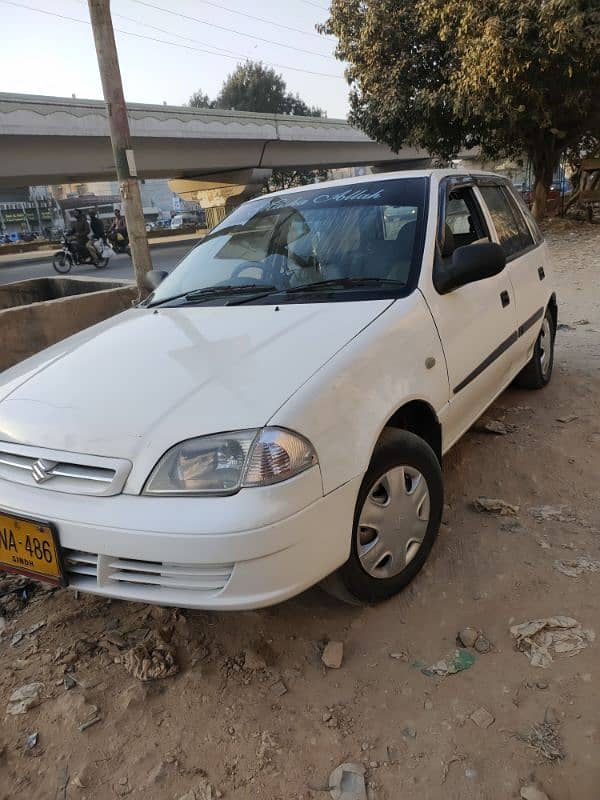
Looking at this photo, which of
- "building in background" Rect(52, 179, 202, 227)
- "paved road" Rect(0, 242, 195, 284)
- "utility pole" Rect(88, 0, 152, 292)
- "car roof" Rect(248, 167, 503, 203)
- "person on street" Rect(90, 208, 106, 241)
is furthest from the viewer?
"building in background" Rect(52, 179, 202, 227)

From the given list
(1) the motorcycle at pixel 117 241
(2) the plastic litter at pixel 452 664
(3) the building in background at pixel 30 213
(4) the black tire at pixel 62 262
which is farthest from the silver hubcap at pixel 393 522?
(3) the building in background at pixel 30 213

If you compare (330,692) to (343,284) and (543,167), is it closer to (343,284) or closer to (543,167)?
(343,284)

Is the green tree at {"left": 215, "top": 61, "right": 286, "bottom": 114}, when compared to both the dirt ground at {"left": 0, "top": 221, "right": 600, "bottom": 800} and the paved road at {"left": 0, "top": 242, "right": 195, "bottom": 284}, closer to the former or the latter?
the paved road at {"left": 0, "top": 242, "right": 195, "bottom": 284}

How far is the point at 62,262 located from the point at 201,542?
17635 mm

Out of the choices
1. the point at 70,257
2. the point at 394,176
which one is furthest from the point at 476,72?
the point at 70,257

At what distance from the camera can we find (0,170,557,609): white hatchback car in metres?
1.73

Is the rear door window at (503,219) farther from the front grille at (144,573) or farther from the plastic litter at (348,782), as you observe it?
the plastic litter at (348,782)

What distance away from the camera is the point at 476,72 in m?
11.1

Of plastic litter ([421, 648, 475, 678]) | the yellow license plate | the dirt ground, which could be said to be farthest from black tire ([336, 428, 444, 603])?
the yellow license plate

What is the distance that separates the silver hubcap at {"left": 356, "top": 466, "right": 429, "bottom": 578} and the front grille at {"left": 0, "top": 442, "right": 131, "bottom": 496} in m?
0.82

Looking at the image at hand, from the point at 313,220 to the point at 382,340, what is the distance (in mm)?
1072

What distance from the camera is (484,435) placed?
3682mm

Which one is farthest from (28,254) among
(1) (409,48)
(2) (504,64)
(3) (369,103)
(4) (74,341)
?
(4) (74,341)

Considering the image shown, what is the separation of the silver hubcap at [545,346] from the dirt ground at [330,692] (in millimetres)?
1647
